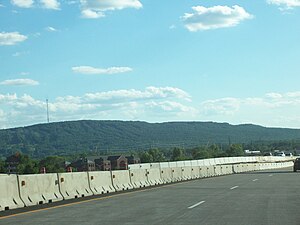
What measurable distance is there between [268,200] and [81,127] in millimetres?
173309

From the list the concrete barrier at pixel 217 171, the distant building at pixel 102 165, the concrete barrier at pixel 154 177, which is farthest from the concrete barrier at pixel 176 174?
the concrete barrier at pixel 217 171

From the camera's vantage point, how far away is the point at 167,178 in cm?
3753

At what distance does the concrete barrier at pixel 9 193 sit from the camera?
17688mm

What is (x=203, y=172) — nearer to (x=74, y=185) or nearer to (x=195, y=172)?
(x=195, y=172)

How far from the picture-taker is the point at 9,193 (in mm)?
18188

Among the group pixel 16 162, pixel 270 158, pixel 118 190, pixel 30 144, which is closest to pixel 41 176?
pixel 118 190

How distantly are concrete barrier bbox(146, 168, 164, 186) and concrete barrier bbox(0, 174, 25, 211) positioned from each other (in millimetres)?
15483

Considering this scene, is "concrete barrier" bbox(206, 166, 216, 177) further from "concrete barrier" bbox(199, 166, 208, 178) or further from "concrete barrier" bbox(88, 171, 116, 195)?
"concrete barrier" bbox(88, 171, 116, 195)

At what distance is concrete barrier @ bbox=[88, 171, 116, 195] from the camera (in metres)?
25.1

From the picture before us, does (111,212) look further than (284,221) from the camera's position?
Yes

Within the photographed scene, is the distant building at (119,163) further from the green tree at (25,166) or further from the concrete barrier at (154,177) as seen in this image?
the concrete barrier at (154,177)

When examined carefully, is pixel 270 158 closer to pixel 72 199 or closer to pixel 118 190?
pixel 118 190

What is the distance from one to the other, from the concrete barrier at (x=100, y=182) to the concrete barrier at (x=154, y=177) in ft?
21.4

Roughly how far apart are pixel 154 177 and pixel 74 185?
39.7 feet
